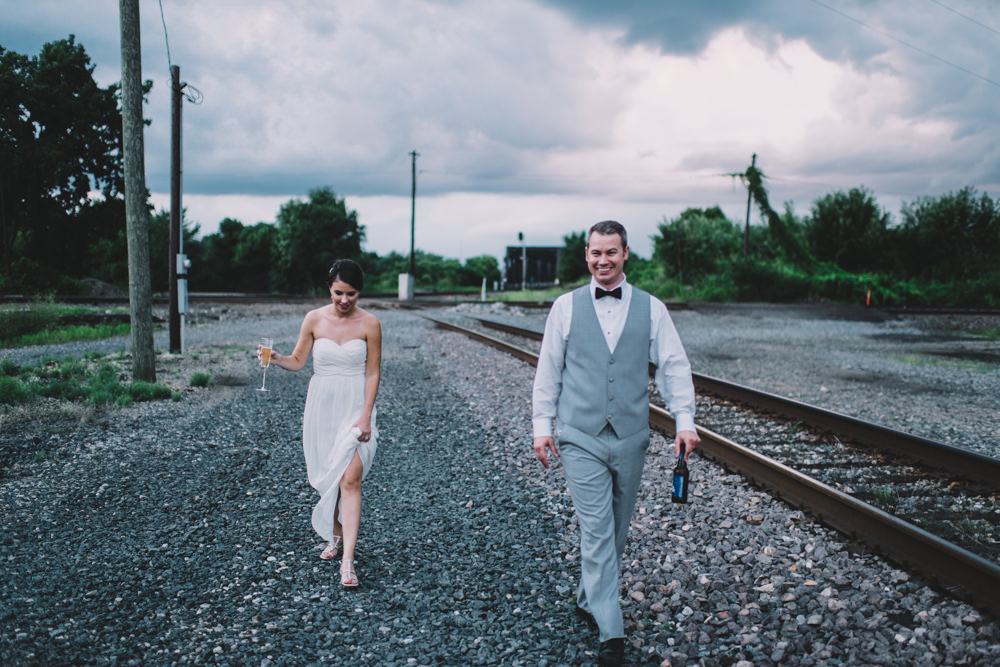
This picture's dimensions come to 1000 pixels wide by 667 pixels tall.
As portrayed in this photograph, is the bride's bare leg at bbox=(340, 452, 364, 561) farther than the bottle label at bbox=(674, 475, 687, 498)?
Yes

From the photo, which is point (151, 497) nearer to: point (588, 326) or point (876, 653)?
point (588, 326)

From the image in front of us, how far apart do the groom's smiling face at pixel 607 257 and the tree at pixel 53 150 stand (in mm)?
24015

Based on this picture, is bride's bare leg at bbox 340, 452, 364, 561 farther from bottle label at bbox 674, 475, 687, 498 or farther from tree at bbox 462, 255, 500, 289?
tree at bbox 462, 255, 500, 289

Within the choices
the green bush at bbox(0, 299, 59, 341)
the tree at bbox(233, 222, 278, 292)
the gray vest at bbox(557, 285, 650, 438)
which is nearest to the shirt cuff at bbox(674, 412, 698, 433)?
the gray vest at bbox(557, 285, 650, 438)

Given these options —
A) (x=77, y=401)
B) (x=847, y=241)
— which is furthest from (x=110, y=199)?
(x=847, y=241)

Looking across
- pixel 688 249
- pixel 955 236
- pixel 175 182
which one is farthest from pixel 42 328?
pixel 955 236

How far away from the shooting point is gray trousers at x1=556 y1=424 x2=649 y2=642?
3088 millimetres

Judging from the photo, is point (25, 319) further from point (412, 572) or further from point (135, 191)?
point (412, 572)

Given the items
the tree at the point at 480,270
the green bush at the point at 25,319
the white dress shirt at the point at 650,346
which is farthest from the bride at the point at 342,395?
the tree at the point at 480,270

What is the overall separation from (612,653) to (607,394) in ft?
3.77

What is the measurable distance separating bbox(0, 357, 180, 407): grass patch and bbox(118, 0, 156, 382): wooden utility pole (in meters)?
0.57

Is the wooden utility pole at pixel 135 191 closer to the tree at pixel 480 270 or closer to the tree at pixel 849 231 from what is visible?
the tree at pixel 849 231

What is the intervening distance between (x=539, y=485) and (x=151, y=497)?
9.83ft

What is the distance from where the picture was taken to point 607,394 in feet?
10.0
